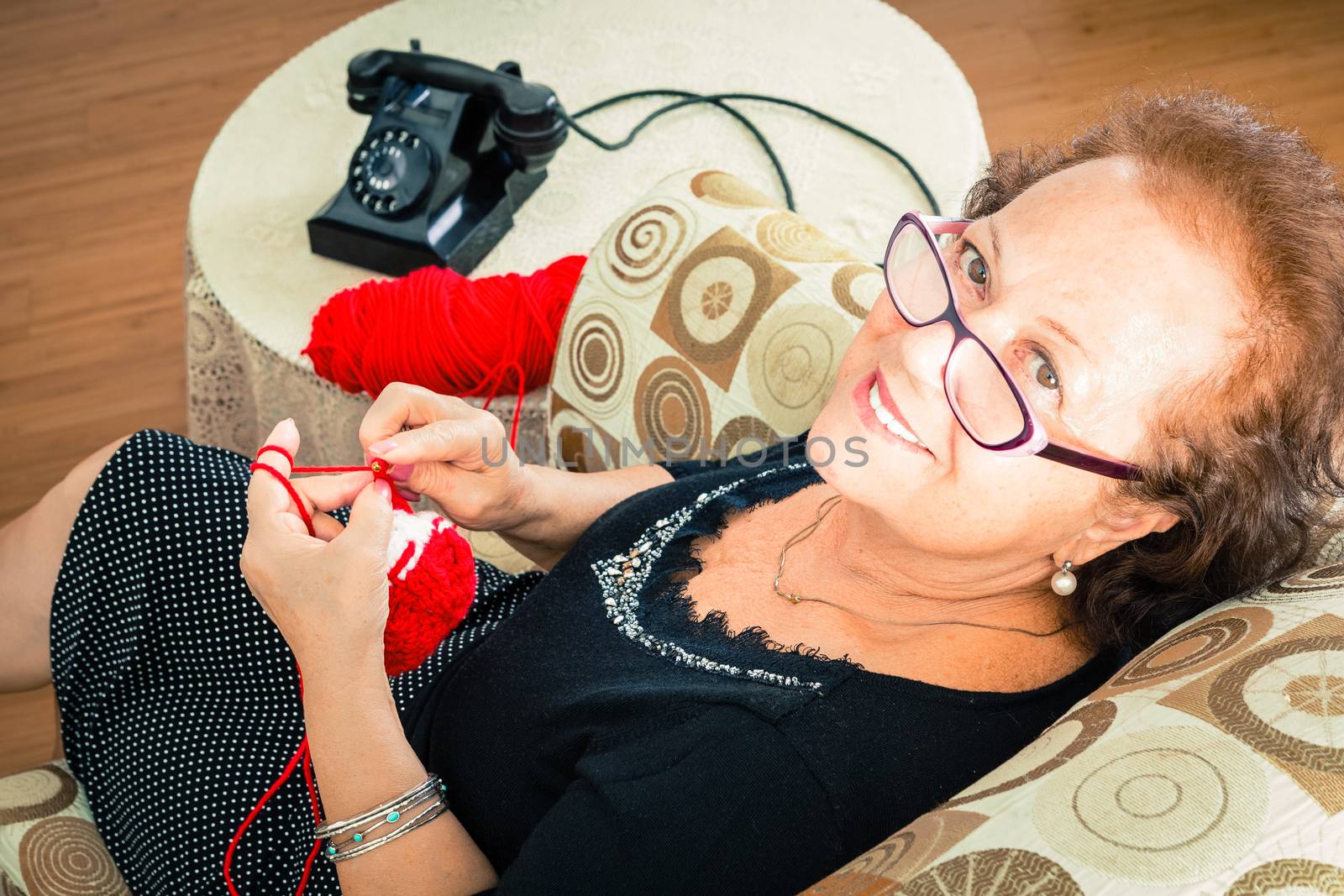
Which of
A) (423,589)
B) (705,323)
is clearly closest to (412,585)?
(423,589)

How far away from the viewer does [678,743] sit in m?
0.97

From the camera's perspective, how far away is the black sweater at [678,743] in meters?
0.92

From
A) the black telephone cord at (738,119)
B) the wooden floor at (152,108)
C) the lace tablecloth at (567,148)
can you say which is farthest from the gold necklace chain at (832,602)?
the wooden floor at (152,108)

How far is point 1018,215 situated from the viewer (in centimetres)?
94

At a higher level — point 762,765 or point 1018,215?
point 1018,215

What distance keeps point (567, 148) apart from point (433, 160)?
255mm

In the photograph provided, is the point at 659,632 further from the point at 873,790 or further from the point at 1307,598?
the point at 1307,598

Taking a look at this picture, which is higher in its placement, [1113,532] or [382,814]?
[1113,532]

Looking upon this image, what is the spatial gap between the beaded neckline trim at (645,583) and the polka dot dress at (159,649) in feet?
0.74

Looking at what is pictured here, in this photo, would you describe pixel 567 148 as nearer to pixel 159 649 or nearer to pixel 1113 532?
pixel 159 649

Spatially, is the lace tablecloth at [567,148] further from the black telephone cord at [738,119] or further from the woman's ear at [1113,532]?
the woman's ear at [1113,532]

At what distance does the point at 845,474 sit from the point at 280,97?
1.33 m

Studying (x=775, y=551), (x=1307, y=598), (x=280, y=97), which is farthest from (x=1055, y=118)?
(x=1307, y=598)

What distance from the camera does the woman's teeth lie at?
3.13ft
